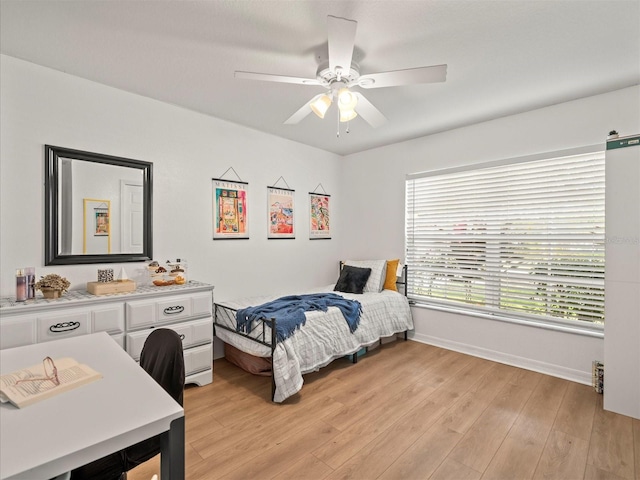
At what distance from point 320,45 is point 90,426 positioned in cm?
228

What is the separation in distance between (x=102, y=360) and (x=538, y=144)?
390cm

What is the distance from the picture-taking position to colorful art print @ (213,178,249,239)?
353 cm

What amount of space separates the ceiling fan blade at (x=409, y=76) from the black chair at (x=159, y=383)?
6.15 feet

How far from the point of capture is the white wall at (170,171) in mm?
2395

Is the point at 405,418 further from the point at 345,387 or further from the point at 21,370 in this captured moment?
the point at 21,370

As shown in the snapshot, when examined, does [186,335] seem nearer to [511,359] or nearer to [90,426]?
[90,426]

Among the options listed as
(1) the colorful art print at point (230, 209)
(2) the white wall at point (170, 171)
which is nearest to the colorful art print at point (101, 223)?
(2) the white wall at point (170, 171)

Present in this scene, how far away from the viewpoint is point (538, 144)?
3.25m

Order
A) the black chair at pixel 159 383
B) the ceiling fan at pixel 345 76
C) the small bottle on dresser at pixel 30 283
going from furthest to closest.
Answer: the small bottle on dresser at pixel 30 283 → the ceiling fan at pixel 345 76 → the black chair at pixel 159 383

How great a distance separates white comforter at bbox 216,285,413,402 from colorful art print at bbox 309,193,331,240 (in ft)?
3.71

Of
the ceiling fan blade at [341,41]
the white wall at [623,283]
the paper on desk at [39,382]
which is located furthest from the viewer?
the white wall at [623,283]

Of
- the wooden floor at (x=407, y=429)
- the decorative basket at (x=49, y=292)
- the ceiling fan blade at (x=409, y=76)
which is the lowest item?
the wooden floor at (x=407, y=429)

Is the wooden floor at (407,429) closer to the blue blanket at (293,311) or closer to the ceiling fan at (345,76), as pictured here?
the blue blanket at (293,311)

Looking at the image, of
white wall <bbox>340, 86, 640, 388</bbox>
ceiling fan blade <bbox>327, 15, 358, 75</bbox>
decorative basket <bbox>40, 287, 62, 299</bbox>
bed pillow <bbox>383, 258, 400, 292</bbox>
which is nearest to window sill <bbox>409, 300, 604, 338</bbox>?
white wall <bbox>340, 86, 640, 388</bbox>
